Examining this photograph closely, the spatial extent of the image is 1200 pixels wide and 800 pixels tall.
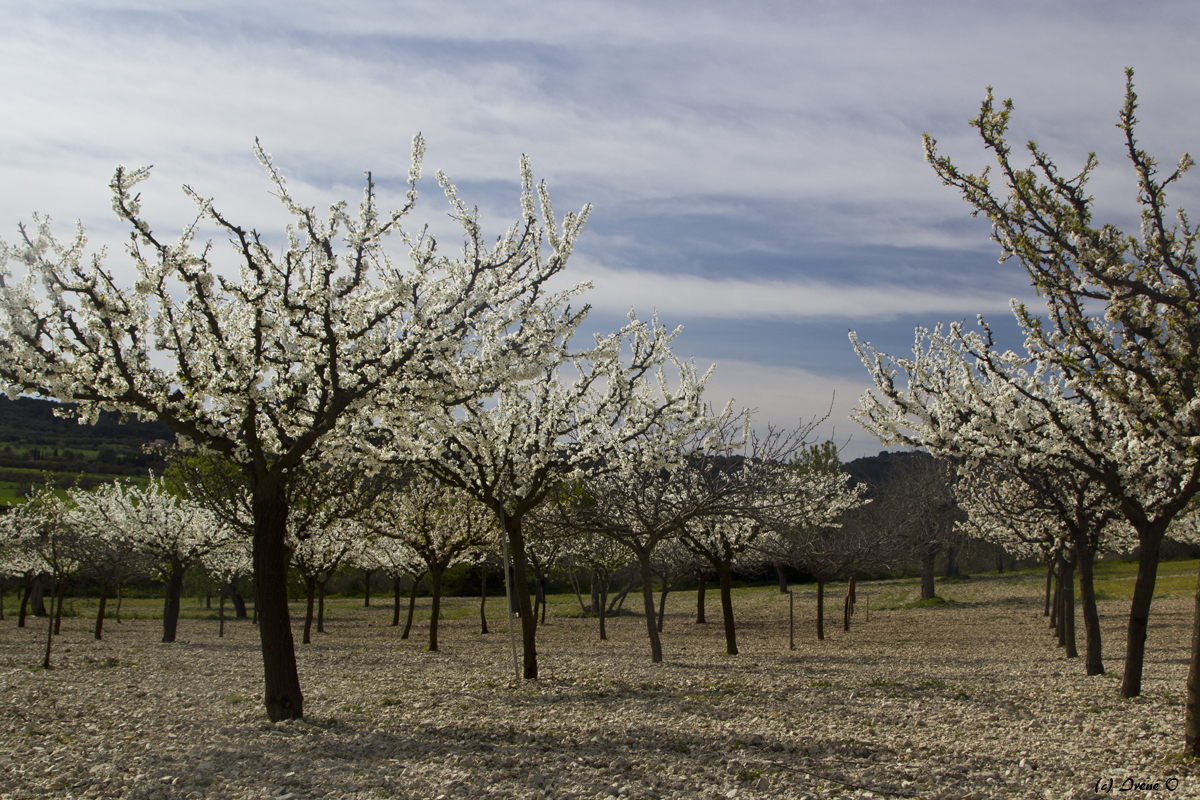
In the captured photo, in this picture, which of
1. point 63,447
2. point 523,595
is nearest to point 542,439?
point 523,595

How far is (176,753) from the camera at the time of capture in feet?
20.5

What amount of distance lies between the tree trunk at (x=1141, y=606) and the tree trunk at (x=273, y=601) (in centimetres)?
918

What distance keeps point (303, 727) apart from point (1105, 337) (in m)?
8.13

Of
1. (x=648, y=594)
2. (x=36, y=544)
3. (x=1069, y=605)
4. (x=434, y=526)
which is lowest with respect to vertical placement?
(x=1069, y=605)

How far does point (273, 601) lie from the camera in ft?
24.4

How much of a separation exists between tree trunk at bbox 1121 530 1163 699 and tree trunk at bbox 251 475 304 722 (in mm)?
9183

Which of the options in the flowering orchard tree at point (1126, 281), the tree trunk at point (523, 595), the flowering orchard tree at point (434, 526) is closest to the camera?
the flowering orchard tree at point (1126, 281)

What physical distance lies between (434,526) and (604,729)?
13.9 m

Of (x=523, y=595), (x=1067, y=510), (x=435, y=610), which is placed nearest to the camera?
(x=523, y=595)

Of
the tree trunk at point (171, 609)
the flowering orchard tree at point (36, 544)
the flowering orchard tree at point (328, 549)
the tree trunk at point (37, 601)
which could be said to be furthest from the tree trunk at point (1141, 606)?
the tree trunk at point (37, 601)

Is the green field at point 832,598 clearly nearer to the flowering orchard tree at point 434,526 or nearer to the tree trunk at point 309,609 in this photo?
the tree trunk at point 309,609

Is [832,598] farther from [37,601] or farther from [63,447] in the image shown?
[63,447]

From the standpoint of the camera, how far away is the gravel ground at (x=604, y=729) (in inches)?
212

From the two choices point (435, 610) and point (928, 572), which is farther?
point (928, 572)
